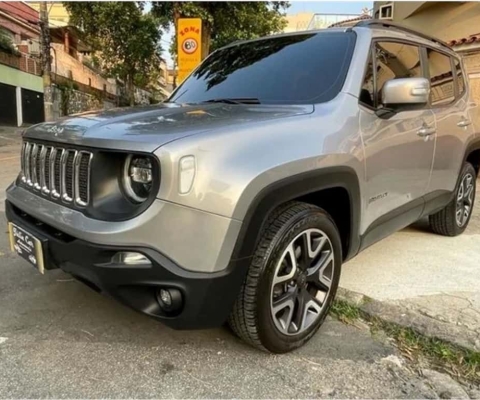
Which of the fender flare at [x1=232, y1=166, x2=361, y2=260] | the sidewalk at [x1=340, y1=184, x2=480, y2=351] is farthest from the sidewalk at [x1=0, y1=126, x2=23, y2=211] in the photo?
the fender flare at [x1=232, y1=166, x2=361, y2=260]

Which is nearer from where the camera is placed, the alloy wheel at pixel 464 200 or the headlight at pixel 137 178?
the headlight at pixel 137 178

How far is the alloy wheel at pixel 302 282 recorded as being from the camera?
2.45 metres

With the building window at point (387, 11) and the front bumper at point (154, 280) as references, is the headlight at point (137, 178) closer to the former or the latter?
the front bumper at point (154, 280)

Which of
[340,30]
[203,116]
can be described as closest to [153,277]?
[203,116]

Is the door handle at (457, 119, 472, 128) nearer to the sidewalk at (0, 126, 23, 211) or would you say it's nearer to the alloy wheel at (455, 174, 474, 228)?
the alloy wheel at (455, 174, 474, 228)

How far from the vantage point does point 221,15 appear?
1484cm

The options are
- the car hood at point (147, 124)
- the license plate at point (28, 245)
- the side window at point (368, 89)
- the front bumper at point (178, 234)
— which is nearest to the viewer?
the front bumper at point (178, 234)

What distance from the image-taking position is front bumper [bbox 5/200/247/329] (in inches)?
80.4

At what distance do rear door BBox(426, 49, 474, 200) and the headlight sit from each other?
2.54m

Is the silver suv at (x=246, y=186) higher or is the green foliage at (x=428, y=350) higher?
the silver suv at (x=246, y=186)

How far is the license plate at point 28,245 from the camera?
2.34 metres

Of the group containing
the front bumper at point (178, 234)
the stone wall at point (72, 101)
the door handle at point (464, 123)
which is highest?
the stone wall at point (72, 101)

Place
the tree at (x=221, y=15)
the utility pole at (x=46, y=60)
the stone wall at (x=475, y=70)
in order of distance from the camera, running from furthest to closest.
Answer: the utility pole at (x=46, y=60) → the tree at (x=221, y=15) → the stone wall at (x=475, y=70)

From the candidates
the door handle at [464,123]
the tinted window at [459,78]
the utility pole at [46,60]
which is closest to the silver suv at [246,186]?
the door handle at [464,123]
